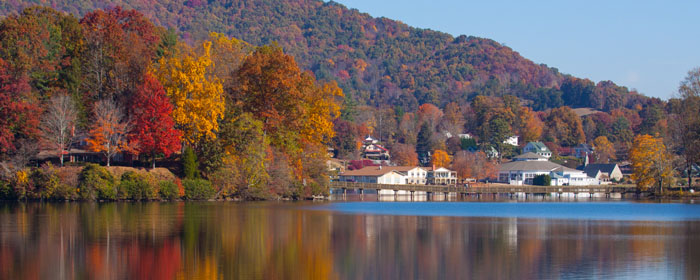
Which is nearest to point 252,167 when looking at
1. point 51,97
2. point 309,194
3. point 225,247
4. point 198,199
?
point 198,199

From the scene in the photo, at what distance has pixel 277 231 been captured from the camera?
36969mm

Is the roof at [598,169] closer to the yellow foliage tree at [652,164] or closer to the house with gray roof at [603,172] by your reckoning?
the house with gray roof at [603,172]

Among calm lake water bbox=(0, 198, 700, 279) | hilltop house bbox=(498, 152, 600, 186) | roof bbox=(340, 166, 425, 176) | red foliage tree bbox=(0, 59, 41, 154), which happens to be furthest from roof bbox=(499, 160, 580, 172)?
red foliage tree bbox=(0, 59, 41, 154)

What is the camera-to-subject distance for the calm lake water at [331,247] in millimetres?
24484

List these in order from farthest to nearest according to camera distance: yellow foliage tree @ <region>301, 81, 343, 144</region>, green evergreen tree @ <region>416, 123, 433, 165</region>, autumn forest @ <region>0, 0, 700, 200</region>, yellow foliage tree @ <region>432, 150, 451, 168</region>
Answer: green evergreen tree @ <region>416, 123, 433, 165</region> → yellow foliage tree @ <region>432, 150, 451, 168</region> → yellow foliage tree @ <region>301, 81, 343, 144</region> → autumn forest @ <region>0, 0, 700, 200</region>

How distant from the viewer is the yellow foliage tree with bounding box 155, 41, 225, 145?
213ft

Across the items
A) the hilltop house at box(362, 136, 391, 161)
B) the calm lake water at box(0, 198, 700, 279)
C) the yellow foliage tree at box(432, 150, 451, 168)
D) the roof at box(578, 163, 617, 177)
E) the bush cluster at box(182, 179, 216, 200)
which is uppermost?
the hilltop house at box(362, 136, 391, 161)

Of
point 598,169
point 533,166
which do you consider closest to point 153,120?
point 533,166

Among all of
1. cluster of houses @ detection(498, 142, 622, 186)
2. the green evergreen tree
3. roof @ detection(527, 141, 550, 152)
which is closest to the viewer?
cluster of houses @ detection(498, 142, 622, 186)

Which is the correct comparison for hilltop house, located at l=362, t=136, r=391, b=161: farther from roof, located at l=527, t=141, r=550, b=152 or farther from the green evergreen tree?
roof, located at l=527, t=141, r=550, b=152

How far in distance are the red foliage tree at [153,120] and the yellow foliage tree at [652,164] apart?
50909mm

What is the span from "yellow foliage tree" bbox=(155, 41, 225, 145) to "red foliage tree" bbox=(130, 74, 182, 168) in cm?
112

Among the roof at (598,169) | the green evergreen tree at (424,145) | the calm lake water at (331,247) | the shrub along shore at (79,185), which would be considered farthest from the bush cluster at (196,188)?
the green evergreen tree at (424,145)

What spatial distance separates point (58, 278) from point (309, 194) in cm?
5288
